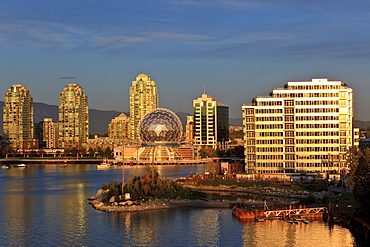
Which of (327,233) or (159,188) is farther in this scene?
(159,188)

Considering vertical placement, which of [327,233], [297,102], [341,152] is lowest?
[327,233]

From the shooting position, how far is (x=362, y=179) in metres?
60.5

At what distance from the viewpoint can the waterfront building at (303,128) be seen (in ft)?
316

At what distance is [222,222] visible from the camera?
206 feet

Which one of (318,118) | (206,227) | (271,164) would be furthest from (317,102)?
(206,227)

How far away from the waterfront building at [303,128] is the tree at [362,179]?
21409 millimetres

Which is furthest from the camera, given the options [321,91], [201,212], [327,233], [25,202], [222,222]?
[321,91]

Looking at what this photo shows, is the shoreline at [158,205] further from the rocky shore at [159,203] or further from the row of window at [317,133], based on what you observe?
the row of window at [317,133]

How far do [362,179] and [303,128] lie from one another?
36.7m

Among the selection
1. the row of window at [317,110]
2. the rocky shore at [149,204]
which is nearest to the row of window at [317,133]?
the row of window at [317,110]

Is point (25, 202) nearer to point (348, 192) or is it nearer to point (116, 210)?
point (116, 210)

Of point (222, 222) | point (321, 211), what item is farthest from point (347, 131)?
point (222, 222)

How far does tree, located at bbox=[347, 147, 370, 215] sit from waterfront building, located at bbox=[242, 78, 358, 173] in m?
21.4

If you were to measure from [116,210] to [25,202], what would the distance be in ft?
58.1
